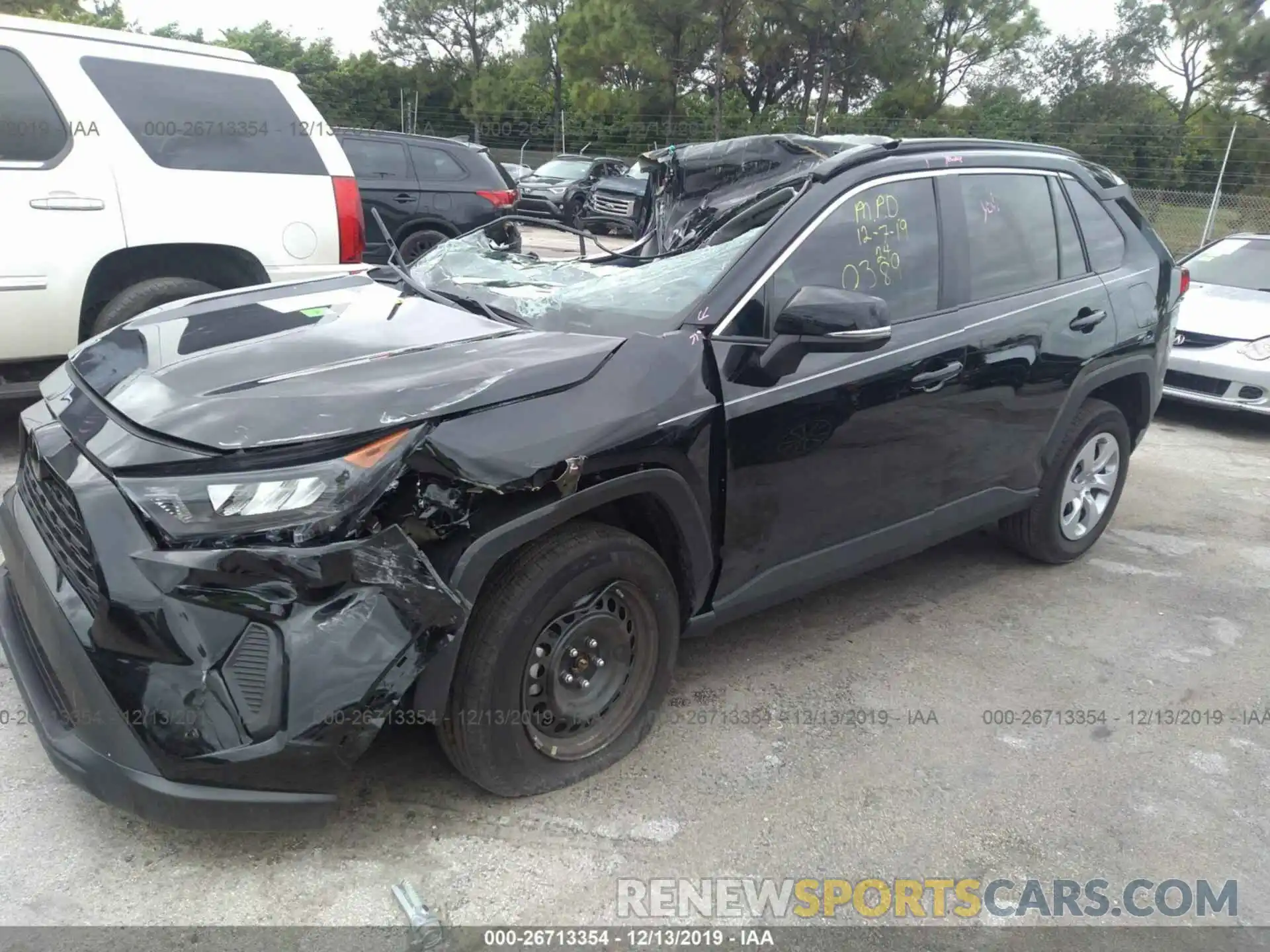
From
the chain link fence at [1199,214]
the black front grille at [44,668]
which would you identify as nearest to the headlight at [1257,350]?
the black front grille at [44,668]

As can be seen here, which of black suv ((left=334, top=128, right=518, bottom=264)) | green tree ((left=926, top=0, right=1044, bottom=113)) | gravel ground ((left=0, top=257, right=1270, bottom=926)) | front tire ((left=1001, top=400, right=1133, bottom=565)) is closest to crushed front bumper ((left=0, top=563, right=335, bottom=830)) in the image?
gravel ground ((left=0, top=257, right=1270, bottom=926))

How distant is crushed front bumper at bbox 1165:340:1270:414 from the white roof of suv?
21.8 feet

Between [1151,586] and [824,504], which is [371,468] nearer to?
[824,504]

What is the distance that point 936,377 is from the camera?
3.46 metres

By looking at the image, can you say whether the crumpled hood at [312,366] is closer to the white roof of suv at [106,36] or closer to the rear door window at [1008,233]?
the rear door window at [1008,233]

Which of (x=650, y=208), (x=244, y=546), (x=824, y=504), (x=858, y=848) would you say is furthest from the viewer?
(x=650, y=208)

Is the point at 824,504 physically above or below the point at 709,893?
above

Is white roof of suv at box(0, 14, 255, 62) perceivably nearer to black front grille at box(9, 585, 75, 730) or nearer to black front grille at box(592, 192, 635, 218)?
black front grille at box(9, 585, 75, 730)

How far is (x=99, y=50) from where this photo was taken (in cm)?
486

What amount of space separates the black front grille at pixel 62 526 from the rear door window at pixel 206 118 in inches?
114

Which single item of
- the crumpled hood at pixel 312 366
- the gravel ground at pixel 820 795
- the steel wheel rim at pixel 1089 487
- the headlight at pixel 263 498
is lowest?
the gravel ground at pixel 820 795

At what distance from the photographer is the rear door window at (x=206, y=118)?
488 centimetres

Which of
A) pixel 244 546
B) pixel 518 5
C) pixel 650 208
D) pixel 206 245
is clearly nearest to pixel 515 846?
pixel 244 546

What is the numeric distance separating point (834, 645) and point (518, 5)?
174 ft
